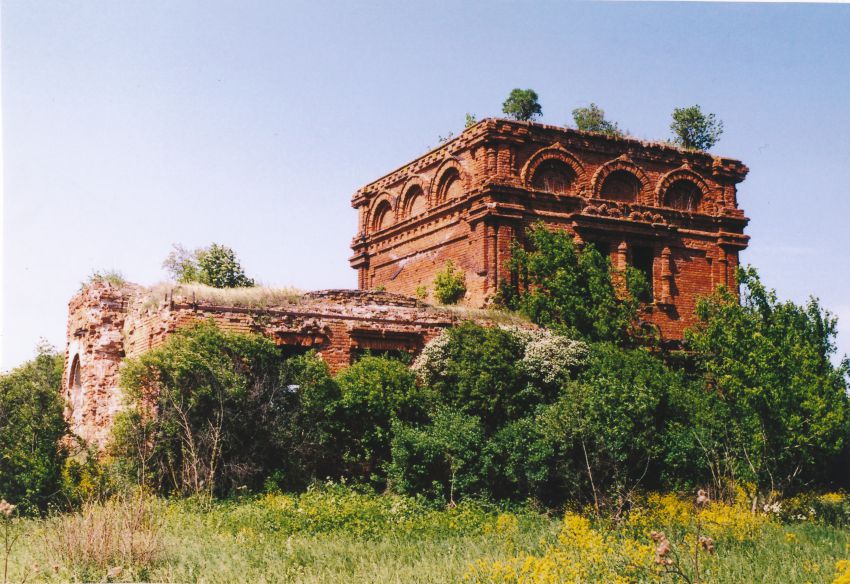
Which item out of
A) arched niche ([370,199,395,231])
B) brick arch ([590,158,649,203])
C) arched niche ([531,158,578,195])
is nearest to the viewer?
arched niche ([531,158,578,195])

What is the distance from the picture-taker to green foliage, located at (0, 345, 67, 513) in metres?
14.3

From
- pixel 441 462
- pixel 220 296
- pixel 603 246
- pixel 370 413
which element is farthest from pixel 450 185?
pixel 441 462

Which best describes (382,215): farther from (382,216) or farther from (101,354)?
(101,354)

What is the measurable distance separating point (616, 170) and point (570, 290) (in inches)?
221

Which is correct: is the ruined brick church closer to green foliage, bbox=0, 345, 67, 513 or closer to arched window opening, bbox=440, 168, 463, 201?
arched window opening, bbox=440, 168, 463, 201

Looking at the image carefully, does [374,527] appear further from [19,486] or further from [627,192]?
[627,192]

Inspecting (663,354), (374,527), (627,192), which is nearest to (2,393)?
(374,527)

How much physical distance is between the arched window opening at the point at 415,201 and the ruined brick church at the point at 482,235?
0.12ft

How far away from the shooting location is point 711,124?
32.9m

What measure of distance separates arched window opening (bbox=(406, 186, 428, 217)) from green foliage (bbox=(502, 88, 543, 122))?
8.00 metres

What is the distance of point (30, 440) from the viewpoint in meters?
14.6

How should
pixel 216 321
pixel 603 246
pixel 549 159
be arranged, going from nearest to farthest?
A: pixel 216 321, pixel 549 159, pixel 603 246

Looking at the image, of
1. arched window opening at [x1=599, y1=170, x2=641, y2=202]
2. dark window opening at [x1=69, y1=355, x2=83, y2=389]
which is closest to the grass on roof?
dark window opening at [x1=69, y1=355, x2=83, y2=389]

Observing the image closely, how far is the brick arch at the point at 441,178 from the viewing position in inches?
997
